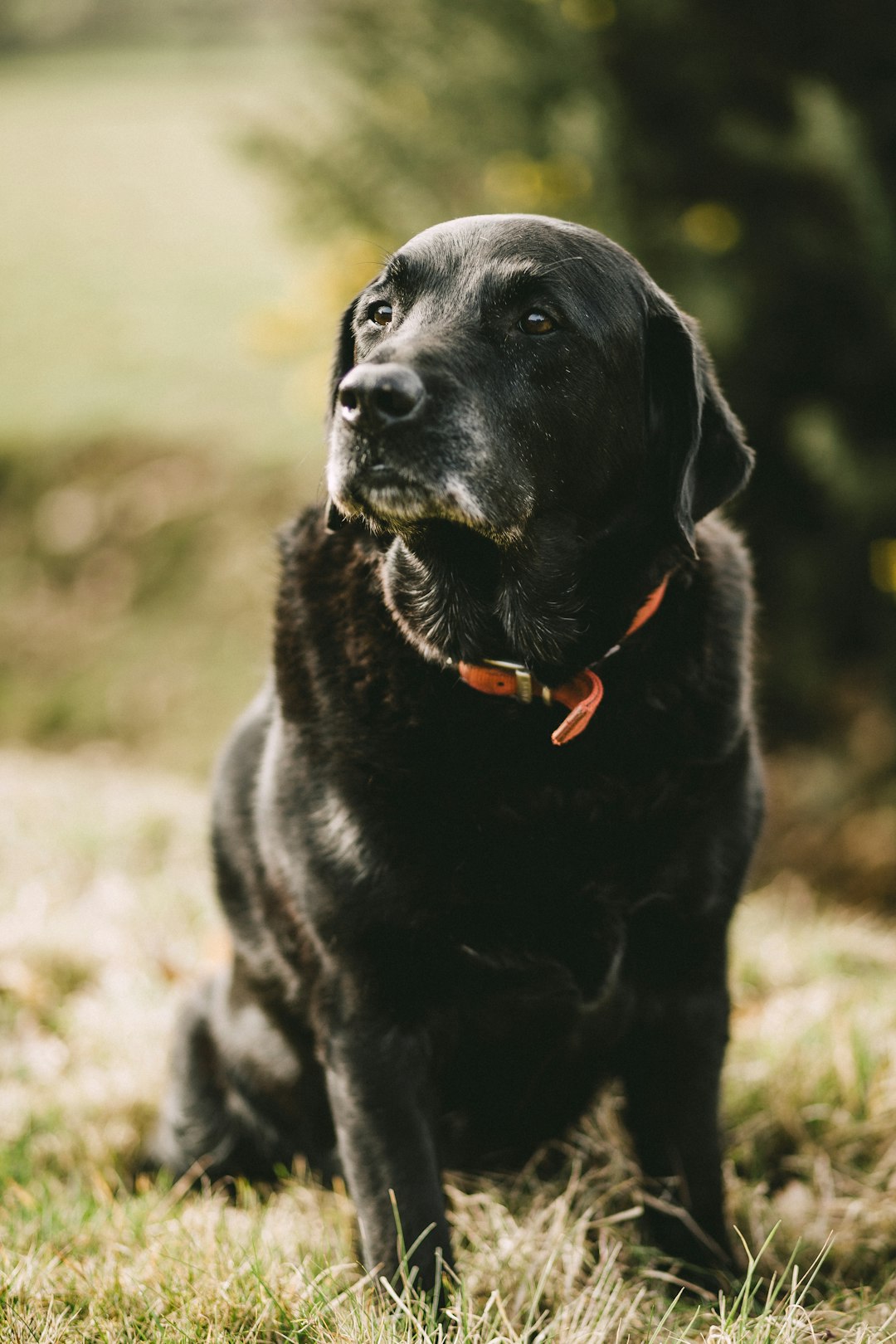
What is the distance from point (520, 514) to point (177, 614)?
20.3ft

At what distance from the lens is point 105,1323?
162 centimetres

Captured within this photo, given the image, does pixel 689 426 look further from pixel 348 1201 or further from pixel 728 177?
pixel 728 177

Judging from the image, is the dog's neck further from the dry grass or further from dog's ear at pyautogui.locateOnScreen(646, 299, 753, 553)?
the dry grass

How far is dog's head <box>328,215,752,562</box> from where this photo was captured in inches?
70.2

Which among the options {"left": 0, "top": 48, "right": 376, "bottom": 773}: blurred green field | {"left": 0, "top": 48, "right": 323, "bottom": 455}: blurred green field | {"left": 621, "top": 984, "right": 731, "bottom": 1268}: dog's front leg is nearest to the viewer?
{"left": 621, "top": 984, "right": 731, "bottom": 1268}: dog's front leg

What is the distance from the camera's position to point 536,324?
1.90 metres

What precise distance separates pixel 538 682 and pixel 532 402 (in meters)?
0.46

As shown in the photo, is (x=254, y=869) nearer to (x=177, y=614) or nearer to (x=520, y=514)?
(x=520, y=514)

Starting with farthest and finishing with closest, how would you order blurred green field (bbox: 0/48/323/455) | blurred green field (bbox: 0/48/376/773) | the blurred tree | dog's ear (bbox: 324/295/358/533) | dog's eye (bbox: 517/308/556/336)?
blurred green field (bbox: 0/48/323/455) < blurred green field (bbox: 0/48/376/773) < the blurred tree < dog's ear (bbox: 324/295/358/533) < dog's eye (bbox: 517/308/556/336)

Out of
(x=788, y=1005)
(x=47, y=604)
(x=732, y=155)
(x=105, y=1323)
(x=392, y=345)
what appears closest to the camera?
(x=105, y=1323)

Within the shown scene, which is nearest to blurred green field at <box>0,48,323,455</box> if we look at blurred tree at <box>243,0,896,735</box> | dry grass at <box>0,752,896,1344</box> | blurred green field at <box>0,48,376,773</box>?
blurred green field at <box>0,48,376,773</box>

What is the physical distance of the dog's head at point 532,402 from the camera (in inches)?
70.2

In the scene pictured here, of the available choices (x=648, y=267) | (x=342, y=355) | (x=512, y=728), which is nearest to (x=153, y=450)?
(x=648, y=267)

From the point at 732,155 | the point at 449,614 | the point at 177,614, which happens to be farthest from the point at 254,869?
the point at 177,614
